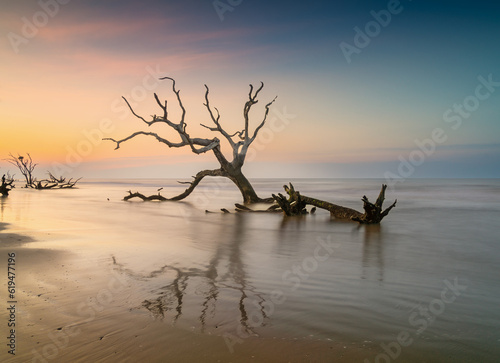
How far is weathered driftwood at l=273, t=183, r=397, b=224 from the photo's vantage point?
444 inches

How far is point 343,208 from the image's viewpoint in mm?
13086

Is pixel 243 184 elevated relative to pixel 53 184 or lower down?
elevated

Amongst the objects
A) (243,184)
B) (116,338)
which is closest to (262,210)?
(243,184)

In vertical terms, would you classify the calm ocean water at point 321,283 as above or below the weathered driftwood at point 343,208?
below

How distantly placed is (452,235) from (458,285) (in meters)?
5.68

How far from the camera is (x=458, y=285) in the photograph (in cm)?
466

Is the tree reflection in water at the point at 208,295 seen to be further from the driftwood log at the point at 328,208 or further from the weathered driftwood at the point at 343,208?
the weathered driftwood at the point at 343,208

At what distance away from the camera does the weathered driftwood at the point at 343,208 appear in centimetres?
1127

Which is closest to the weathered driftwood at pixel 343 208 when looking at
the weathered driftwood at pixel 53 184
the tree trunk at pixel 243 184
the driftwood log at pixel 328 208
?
the driftwood log at pixel 328 208

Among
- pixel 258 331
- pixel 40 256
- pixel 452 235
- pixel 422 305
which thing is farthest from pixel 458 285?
pixel 40 256

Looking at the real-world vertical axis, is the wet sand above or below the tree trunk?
below

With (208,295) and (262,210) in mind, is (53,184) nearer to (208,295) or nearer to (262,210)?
(262,210)

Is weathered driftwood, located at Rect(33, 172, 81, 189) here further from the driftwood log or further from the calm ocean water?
the calm ocean water

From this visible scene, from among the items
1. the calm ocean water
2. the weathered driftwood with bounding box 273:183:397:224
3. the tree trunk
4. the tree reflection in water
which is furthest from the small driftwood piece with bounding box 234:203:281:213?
the tree reflection in water
